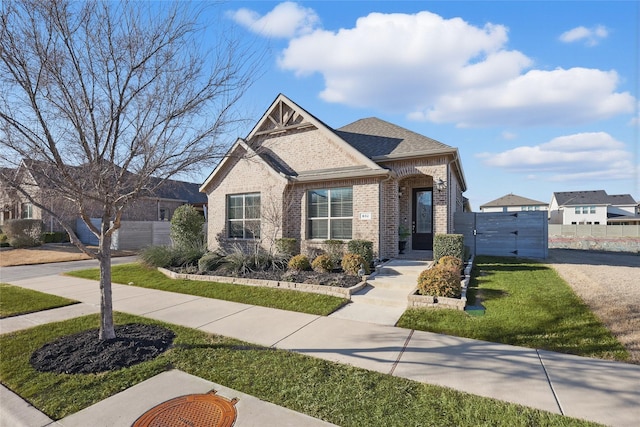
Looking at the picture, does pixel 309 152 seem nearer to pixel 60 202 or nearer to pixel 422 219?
pixel 422 219

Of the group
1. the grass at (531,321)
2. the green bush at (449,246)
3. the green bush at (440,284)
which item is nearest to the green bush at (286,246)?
the green bush at (449,246)

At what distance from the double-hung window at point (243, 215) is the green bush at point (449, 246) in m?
6.99

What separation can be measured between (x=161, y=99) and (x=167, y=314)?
4.19m

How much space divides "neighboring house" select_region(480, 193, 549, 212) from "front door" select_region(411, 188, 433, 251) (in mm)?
43478

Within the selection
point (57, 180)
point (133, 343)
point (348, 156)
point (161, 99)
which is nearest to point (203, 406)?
point (133, 343)

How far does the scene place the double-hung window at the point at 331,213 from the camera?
438 inches

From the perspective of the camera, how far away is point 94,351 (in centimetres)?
427

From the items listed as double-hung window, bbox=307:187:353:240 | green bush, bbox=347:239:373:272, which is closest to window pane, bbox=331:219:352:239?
double-hung window, bbox=307:187:353:240

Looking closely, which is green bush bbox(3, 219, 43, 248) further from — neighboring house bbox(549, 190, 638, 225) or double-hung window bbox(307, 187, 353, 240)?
neighboring house bbox(549, 190, 638, 225)

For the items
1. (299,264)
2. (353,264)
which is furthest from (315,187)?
(353,264)

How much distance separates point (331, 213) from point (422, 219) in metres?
4.15

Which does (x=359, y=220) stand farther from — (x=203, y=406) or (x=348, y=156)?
(x=203, y=406)

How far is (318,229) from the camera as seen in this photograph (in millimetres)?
11703

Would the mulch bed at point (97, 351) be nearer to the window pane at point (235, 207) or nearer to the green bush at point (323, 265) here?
the green bush at point (323, 265)
